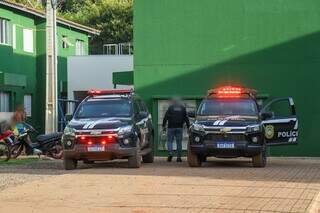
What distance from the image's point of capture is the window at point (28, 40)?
37.1 m

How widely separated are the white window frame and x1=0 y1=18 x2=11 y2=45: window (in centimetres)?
218

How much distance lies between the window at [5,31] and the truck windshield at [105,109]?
16061mm

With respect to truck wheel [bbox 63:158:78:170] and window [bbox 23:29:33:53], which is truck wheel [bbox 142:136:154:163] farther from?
window [bbox 23:29:33:53]

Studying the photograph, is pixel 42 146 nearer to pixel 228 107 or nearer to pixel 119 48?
pixel 228 107

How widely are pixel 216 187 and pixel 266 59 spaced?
11.4 m

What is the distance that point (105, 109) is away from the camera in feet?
61.6

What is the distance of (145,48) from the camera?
80.3 feet

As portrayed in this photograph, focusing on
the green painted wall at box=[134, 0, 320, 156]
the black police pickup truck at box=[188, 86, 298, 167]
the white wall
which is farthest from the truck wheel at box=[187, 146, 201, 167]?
the white wall

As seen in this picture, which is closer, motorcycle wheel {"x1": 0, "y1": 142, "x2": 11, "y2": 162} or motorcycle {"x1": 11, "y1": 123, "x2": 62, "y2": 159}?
motorcycle wheel {"x1": 0, "y1": 142, "x2": 11, "y2": 162}

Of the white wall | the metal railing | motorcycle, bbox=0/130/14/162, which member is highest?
the metal railing

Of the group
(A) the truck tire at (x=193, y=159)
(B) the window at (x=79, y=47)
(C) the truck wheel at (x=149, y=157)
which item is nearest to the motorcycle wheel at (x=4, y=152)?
(C) the truck wheel at (x=149, y=157)

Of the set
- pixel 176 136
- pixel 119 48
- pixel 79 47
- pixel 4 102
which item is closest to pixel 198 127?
pixel 176 136

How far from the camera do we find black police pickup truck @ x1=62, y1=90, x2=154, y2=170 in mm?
17438

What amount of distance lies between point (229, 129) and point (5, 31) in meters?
19.6
